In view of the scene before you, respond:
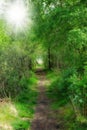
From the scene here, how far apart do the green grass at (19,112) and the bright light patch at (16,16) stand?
1979 centimetres

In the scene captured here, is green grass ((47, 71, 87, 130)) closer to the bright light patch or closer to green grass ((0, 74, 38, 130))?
green grass ((0, 74, 38, 130))

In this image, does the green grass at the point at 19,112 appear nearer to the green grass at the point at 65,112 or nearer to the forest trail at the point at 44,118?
the forest trail at the point at 44,118

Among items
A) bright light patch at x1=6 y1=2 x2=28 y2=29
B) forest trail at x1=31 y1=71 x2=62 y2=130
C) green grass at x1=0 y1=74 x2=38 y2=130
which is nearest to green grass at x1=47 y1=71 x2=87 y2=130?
forest trail at x1=31 y1=71 x2=62 y2=130

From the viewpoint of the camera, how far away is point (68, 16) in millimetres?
21359

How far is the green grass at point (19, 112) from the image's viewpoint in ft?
56.0

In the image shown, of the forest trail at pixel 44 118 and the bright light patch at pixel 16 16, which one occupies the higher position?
the bright light patch at pixel 16 16

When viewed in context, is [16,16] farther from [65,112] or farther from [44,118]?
[44,118]

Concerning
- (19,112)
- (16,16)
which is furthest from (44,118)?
(16,16)

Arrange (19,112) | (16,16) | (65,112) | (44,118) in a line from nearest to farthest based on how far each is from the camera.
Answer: (44,118)
(65,112)
(19,112)
(16,16)

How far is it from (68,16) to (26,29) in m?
21.0

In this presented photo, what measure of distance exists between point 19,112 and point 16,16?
101ft

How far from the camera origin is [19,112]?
2028 cm

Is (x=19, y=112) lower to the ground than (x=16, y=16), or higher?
lower

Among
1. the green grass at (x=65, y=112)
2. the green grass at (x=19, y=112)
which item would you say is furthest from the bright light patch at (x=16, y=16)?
the green grass at (x=19, y=112)
